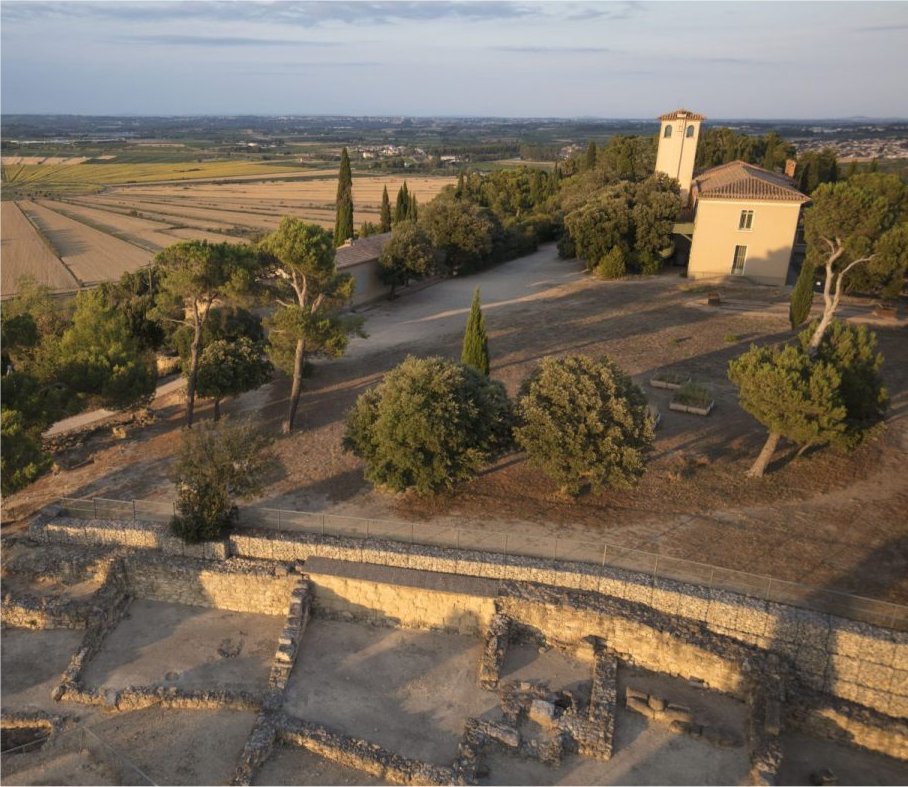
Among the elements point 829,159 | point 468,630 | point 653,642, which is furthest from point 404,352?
point 829,159

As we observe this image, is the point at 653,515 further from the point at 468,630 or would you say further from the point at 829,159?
the point at 829,159

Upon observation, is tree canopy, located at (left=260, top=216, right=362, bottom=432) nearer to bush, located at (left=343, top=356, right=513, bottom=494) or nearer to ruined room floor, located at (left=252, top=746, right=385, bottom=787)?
bush, located at (left=343, top=356, right=513, bottom=494)

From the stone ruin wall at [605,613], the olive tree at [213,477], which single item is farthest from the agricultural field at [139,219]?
the stone ruin wall at [605,613]

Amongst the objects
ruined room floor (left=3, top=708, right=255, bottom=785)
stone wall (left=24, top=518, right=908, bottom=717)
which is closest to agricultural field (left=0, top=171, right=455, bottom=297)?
stone wall (left=24, top=518, right=908, bottom=717)

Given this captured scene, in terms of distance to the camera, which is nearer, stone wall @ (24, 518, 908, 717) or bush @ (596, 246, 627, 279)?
stone wall @ (24, 518, 908, 717)

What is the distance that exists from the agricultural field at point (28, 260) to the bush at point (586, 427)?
4337 centimetres

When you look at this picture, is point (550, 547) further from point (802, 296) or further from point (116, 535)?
point (802, 296)

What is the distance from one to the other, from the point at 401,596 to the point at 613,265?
33.6 meters

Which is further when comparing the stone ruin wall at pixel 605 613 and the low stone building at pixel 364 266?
the low stone building at pixel 364 266

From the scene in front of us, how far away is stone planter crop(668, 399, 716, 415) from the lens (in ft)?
78.5

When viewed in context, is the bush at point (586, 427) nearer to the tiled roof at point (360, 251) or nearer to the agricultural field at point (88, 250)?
the tiled roof at point (360, 251)

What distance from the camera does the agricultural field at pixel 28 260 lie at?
49.5 metres

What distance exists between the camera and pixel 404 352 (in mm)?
31812

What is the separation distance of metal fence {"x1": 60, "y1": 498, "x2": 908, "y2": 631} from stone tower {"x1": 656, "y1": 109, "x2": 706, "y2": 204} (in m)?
37.4
